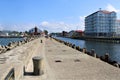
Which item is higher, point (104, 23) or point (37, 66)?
point (104, 23)

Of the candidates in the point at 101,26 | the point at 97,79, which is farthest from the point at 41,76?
the point at 101,26

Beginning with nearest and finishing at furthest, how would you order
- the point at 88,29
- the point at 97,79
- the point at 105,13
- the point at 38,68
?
1. the point at 97,79
2. the point at 38,68
3. the point at 105,13
4. the point at 88,29

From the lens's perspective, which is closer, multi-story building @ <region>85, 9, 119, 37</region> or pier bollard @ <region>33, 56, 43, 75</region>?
pier bollard @ <region>33, 56, 43, 75</region>

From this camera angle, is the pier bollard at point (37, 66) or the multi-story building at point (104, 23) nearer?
the pier bollard at point (37, 66)

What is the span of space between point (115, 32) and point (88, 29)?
27183mm

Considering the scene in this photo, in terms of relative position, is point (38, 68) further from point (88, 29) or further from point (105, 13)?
point (88, 29)

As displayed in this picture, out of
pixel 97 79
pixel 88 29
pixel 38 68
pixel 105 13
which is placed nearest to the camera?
pixel 97 79

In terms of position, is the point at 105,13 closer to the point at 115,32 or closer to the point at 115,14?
the point at 115,14

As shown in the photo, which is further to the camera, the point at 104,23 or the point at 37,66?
the point at 104,23

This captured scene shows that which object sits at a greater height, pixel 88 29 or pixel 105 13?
pixel 105 13

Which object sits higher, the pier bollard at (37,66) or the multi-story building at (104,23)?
the multi-story building at (104,23)

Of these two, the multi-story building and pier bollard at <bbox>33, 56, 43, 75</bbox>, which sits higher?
the multi-story building

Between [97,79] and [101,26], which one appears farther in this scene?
[101,26]

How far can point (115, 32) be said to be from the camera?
158 metres
